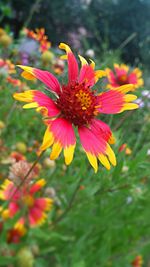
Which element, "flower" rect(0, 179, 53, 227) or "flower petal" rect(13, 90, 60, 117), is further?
"flower" rect(0, 179, 53, 227)

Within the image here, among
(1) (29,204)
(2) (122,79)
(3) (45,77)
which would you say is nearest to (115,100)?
(3) (45,77)

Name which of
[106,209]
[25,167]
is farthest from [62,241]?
[25,167]

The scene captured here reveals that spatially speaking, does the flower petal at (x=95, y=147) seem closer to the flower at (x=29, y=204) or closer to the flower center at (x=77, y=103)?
the flower center at (x=77, y=103)

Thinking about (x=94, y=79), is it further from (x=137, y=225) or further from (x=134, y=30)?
(x=134, y=30)

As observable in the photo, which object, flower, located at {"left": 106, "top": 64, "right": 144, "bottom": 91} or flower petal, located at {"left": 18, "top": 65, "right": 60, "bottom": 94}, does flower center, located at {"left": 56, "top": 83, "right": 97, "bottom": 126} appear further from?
flower, located at {"left": 106, "top": 64, "right": 144, "bottom": 91}

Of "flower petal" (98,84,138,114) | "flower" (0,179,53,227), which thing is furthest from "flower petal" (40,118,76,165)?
"flower" (0,179,53,227)

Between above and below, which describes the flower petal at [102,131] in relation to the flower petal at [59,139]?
below

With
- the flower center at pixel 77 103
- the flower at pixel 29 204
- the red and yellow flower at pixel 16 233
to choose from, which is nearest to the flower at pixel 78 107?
the flower center at pixel 77 103
